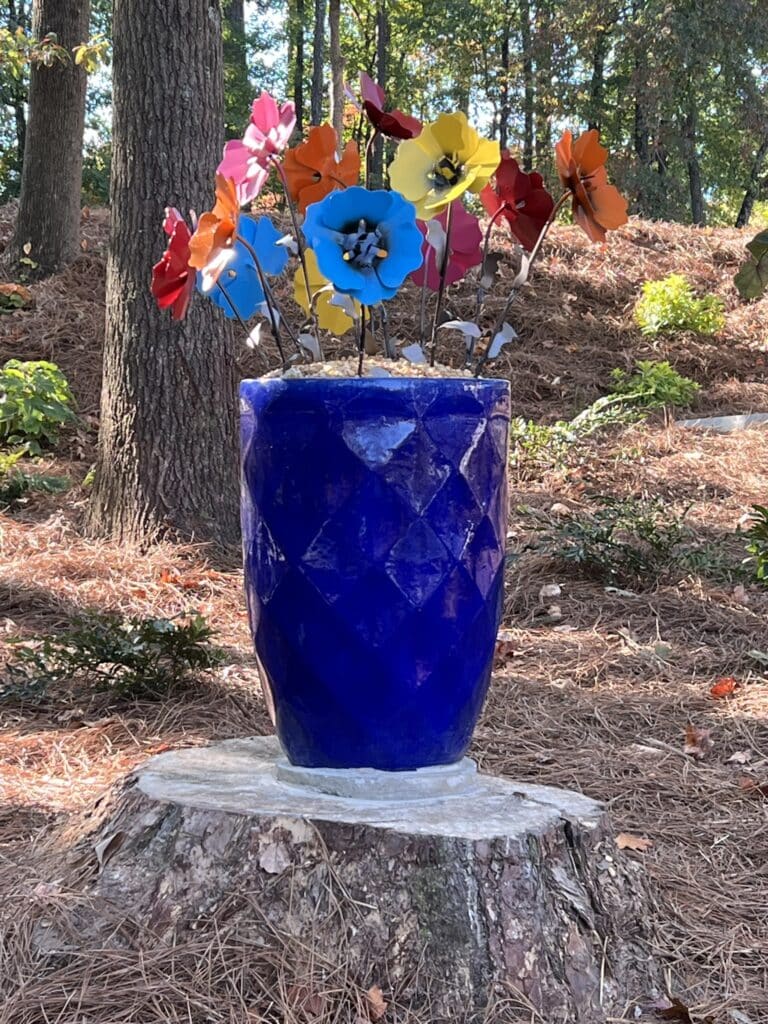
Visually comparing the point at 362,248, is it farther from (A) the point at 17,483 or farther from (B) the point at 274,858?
(A) the point at 17,483

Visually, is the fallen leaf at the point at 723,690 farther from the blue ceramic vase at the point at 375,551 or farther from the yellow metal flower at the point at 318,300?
the yellow metal flower at the point at 318,300

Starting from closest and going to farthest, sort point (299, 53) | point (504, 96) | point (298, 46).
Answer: point (504, 96)
point (299, 53)
point (298, 46)

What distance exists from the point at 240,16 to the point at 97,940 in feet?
77.2

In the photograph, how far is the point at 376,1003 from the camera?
4.47 ft

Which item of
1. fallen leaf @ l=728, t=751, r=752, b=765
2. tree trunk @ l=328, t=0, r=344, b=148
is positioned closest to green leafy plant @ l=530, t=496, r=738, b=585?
fallen leaf @ l=728, t=751, r=752, b=765

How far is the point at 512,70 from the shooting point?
19422 mm

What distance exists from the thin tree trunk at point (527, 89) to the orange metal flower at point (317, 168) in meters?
16.9

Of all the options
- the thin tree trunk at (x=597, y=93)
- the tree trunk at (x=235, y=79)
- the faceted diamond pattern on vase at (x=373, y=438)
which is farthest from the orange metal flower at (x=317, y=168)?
the tree trunk at (x=235, y=79)

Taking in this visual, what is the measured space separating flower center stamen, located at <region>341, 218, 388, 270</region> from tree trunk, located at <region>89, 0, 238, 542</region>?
8.56 feet

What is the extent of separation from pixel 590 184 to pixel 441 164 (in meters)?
0.27

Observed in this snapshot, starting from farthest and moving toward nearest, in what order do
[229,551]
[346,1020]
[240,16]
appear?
[240,16] < [229,551] < [346,1020]

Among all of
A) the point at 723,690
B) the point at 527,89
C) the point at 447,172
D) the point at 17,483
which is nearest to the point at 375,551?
the point at 447,172

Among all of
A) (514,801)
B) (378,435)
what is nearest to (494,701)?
(514,801)

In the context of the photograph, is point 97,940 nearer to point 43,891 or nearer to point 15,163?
point 43,891
